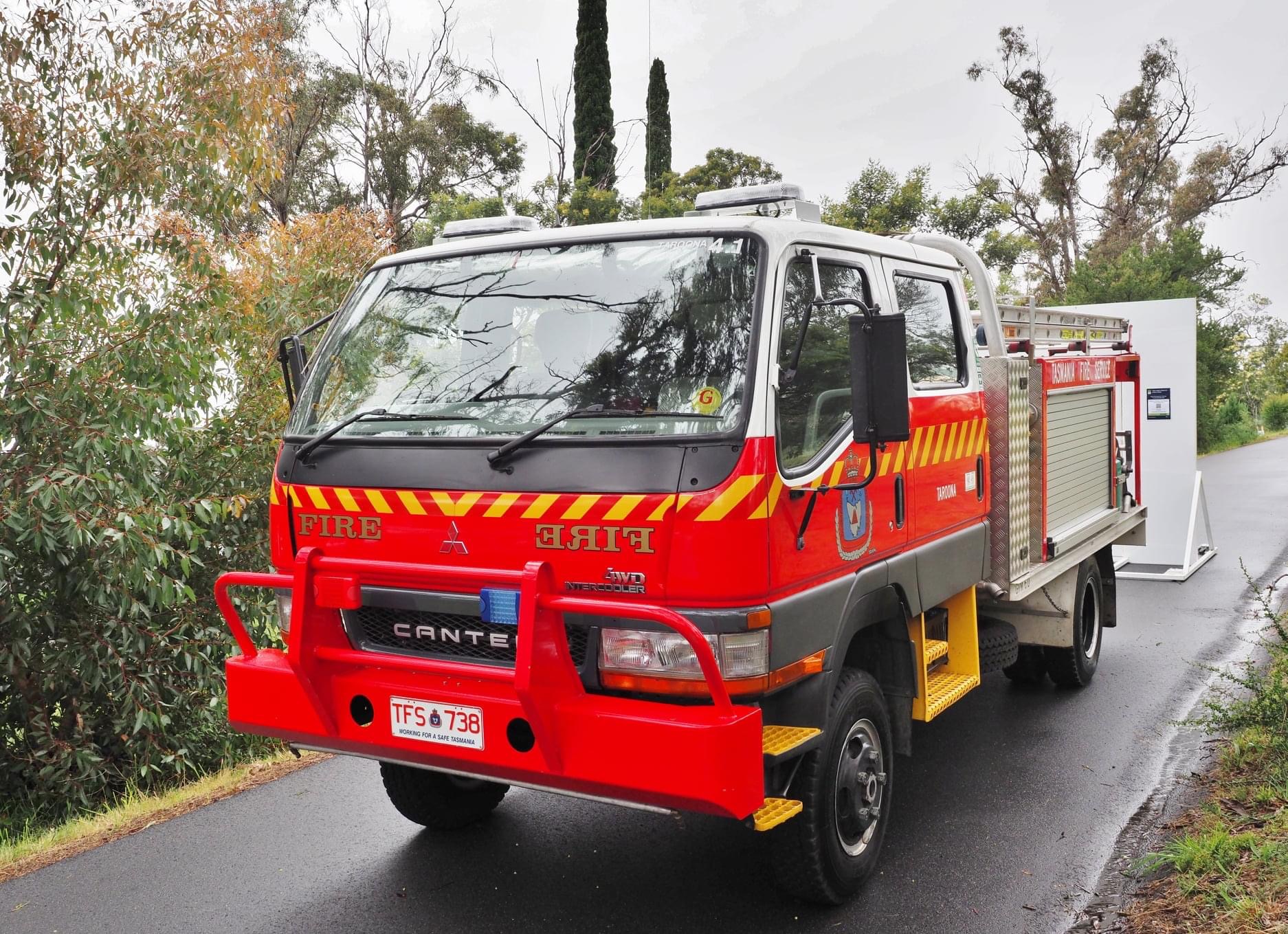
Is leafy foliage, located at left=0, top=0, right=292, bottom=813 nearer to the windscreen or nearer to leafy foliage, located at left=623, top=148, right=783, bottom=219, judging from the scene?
the windscreen

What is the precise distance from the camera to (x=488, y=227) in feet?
14.7

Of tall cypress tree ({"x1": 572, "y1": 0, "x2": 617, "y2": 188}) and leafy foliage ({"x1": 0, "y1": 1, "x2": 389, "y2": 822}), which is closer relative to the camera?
leafy foliage ({"x1": 0, "y1": 1, "x2": 389, "y2": 822})

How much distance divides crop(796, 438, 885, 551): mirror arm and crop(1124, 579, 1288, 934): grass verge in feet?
5.70

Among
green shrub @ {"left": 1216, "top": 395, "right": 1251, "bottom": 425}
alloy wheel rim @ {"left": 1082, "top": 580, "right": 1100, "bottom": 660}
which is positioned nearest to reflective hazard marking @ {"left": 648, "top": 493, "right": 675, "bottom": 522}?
alloy wheel rim @ {"left": 1082, "top": 580, "right": 1100, "bottom": 660}

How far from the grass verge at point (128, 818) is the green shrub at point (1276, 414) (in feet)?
132

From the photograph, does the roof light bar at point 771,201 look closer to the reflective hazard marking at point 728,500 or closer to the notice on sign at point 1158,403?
the reflective hazard marking at point 728,500

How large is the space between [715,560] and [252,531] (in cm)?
576

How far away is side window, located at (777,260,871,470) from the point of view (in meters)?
→ 3.44

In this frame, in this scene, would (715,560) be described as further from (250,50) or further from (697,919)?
(250,50)

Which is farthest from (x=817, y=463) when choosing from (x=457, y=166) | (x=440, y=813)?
(x=457, y=166)

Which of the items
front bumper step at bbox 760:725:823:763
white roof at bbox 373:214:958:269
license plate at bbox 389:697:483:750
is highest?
white roof at bbox 373:214:958:269

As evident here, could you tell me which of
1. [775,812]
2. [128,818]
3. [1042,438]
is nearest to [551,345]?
[775,812]

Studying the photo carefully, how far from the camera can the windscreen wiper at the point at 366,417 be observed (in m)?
3.68

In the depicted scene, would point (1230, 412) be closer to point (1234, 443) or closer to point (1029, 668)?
point (1234, 443)
